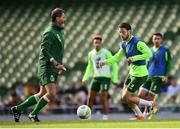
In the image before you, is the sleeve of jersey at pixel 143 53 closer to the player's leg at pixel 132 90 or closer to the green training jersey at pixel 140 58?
the green training jersey at pixel 140 58

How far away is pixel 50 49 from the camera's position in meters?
11.5

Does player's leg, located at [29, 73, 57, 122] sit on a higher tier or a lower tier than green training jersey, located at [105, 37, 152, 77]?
lower

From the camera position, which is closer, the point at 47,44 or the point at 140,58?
the point at 47,44

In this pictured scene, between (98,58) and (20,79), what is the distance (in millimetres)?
10445

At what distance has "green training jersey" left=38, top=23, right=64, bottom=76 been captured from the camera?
11414mm

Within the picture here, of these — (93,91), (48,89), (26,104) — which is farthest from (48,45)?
(93,91)

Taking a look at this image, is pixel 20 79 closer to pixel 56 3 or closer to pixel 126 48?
pixel 56 3

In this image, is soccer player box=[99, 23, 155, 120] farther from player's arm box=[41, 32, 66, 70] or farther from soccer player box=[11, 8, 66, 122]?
player's arm box=[41, 32, 66, 70]

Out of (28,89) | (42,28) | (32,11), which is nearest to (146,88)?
(28,89)

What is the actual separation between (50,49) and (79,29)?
15162 millimetres

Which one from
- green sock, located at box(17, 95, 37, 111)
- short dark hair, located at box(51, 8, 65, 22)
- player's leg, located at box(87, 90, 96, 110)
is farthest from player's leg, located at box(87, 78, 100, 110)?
short dark hair, located at box(51, 8, 65, 22)

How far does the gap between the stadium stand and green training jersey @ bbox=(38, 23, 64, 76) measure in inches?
438

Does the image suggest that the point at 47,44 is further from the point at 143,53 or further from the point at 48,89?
the point at 143,53

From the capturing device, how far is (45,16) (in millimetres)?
28469
